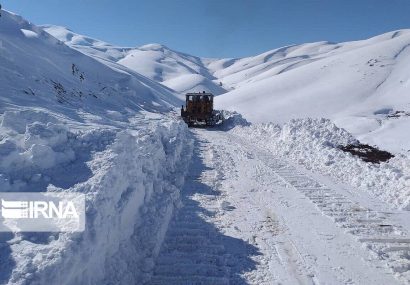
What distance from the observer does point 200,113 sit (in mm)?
26578

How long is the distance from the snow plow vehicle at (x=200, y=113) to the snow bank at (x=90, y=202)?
57.1 feet

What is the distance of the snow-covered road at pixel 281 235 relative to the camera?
5.77 meters

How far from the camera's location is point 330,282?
553 centimetres

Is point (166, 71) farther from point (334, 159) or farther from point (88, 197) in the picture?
point (88, 197)

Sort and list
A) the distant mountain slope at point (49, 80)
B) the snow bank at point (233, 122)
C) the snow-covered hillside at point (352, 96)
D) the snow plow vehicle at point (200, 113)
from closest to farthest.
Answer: the distant mountain slope at point (49, 80), the snow-covered hillside at point (352, 96), the snow bank at point (233, 122), the snow plow vehicle at point (200, 113)

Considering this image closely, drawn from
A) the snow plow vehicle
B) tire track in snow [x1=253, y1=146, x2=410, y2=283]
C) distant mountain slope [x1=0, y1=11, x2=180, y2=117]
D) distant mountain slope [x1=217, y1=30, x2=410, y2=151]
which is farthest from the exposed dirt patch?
the snow plow vehicle

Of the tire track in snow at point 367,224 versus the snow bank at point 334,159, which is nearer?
the tire track in snow at point 367,224

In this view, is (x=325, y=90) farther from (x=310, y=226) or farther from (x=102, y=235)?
(x=102, y=235)

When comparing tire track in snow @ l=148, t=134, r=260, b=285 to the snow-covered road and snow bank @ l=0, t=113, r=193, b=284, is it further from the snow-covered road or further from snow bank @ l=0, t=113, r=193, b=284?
snow bank @ l=0, t=113, r=193, b=284

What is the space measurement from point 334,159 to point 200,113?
582 inches

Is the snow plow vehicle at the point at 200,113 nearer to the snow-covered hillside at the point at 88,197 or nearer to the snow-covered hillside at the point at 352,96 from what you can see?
the snow-covered hillside at the point at 352,96

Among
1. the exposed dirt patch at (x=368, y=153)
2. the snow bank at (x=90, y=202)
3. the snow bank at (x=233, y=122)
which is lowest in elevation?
the snow bank at (x=90, y=202)

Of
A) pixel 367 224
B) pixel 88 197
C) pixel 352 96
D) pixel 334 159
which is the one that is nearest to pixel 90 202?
pixel 88 197

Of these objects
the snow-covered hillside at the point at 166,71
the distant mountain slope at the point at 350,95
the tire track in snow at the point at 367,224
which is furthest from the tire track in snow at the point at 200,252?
the snow-covered hillside at the point at 166,71
